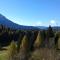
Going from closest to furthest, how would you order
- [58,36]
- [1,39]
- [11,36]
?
[58,36], [1,39], [11,36]

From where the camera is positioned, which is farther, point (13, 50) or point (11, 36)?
point (11, 36)

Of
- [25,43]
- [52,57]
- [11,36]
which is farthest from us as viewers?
[11,36]

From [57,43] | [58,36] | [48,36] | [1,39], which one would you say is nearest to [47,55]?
[57,43]

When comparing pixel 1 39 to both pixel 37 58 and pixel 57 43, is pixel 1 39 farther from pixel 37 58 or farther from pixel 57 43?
pixel 37 58

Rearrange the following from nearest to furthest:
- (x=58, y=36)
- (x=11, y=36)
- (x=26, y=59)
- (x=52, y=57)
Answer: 1. (x=52, y=57)
2. (x=26, y=59)
3. (x=58, y=36)
4. (x=11, y=36)

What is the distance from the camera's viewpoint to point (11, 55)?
131 feet

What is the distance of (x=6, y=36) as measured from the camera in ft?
321

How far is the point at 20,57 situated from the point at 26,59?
136cm

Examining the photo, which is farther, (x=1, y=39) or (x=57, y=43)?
(x=1, y=39)

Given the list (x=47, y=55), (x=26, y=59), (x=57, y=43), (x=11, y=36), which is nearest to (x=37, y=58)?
(x=26, y=59)

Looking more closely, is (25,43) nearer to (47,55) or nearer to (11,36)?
(47,55)

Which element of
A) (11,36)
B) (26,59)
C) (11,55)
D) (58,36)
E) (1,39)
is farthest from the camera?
(11,36)

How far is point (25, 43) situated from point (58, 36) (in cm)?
1482

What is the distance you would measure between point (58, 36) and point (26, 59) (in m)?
28.6
